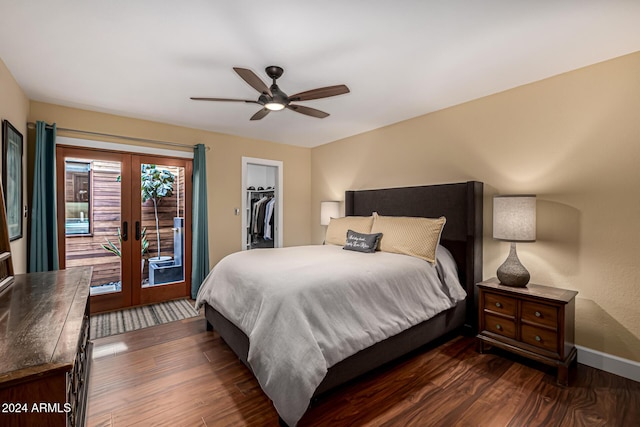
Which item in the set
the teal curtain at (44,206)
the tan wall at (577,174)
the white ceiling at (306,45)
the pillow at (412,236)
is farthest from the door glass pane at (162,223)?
the tan wall at (577,174)

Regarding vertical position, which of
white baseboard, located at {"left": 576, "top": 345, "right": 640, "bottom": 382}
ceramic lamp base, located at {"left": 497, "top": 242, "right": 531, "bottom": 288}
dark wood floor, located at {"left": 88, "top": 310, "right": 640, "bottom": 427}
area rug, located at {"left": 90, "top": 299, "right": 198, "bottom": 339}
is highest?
ceramic lamp base, located at {"left": 497, "top": 242, "right": 531, "bottom": 288}

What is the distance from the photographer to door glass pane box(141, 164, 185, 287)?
3.96m

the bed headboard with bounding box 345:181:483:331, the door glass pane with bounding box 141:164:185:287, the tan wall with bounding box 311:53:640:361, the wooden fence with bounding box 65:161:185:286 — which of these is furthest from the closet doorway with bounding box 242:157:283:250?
the tan wall with bounding box 311:53:640:361

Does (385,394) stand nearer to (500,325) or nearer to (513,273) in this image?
(500,325)

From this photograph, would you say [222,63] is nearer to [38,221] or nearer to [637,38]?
[38,221]

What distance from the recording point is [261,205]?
20.5 ft

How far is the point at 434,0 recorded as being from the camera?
5.57ft

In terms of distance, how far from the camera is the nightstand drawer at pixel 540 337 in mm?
2275

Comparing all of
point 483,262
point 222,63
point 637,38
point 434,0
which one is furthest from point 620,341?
point 222,63

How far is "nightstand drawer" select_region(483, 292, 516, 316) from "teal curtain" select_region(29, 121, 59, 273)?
441 centimetres

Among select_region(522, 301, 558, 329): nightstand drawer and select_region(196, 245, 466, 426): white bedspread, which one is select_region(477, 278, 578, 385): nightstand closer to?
select_region(522, 301, 558, 329): nightstand drawer

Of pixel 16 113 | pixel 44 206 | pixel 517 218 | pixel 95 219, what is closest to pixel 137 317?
pixel 95 219

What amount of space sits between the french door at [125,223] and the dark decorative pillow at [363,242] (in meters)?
2.45

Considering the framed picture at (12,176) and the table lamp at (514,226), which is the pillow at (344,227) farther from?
the framed picture at (12,176)
